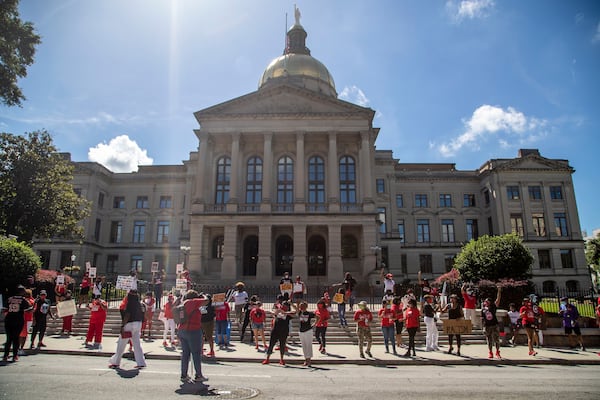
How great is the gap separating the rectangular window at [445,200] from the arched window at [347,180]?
61.6 feet

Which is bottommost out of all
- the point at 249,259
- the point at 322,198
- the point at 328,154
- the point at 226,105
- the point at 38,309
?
the point at 38,309

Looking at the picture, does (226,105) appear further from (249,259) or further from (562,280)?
(562,280)

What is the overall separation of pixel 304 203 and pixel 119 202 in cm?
3187

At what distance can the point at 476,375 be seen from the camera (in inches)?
420

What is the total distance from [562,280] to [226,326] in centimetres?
5073

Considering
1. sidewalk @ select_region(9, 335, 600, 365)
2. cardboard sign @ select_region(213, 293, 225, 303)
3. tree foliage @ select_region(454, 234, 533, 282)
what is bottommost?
sidewalk @ select_region(9, 335, 600, 365)

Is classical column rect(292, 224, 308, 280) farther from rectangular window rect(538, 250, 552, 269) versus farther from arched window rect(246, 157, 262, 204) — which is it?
rectangular window rect(538, 250, 552, 269)

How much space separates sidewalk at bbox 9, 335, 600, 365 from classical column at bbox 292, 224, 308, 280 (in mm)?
20386

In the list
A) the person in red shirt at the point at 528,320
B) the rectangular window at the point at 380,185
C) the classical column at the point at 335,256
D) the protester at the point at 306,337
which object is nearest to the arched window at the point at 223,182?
the classical column at the point at 335,256

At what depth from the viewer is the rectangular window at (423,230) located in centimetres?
5450

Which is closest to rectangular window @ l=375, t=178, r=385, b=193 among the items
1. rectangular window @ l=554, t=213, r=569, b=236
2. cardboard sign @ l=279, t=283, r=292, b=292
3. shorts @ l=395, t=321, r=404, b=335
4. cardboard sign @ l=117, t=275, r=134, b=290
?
rectangular window @ l=554, t=213, r=569, b=236

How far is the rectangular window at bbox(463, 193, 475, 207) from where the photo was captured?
184 feet

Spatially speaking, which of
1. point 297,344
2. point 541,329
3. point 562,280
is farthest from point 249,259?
point 562,280

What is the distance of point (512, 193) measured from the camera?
5284 centimetres
